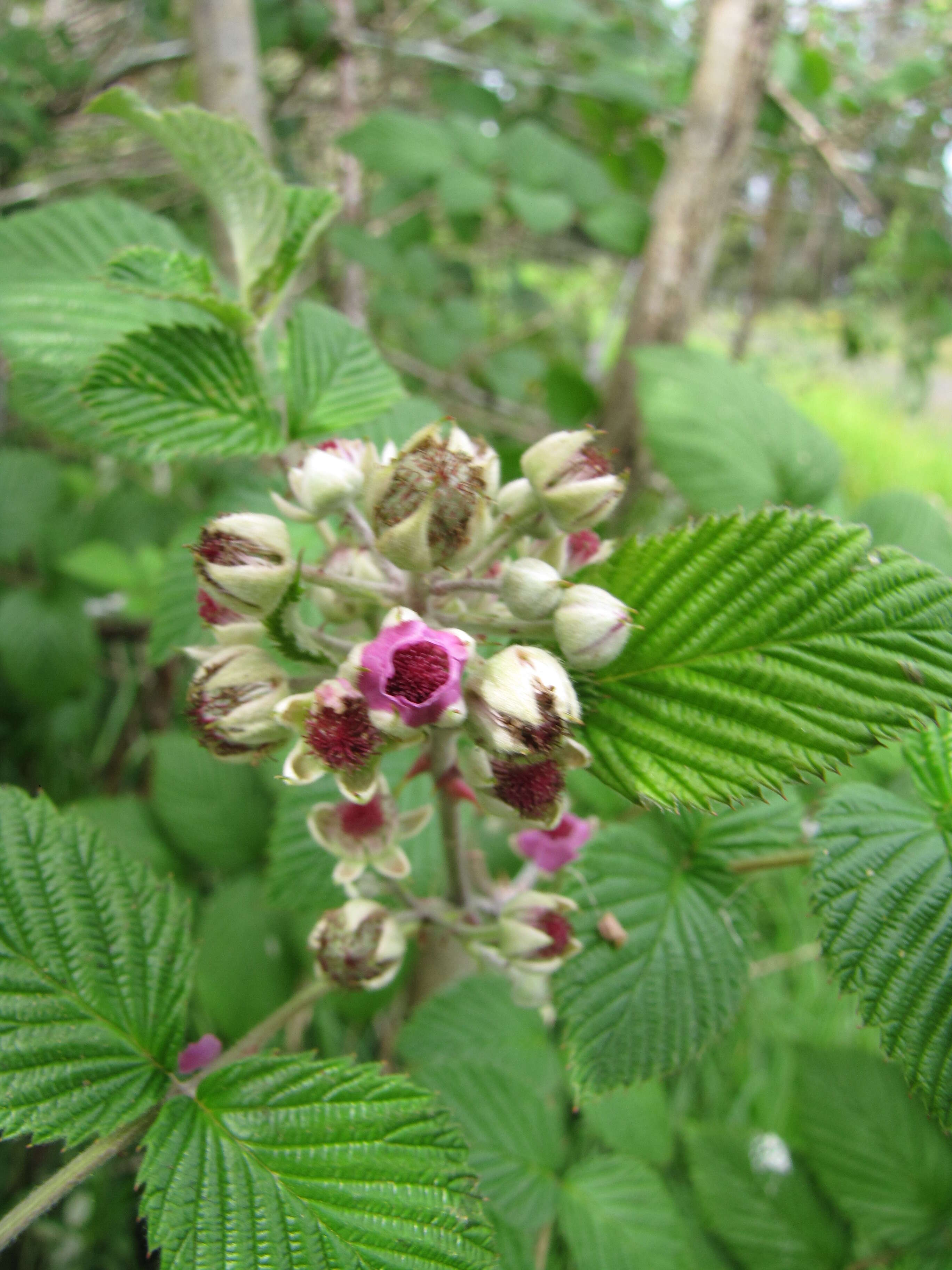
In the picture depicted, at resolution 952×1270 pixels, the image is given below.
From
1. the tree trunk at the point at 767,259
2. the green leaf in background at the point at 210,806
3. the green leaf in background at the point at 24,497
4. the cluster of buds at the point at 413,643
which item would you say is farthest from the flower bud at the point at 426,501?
the tree trunk at the point at 767,259

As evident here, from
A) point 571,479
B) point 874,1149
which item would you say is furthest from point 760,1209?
point 571,479

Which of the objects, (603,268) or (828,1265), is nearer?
(828,1265)

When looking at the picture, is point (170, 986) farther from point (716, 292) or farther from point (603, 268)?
point (716, 292)

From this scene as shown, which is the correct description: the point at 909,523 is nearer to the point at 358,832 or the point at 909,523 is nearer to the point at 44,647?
the point at 358,832

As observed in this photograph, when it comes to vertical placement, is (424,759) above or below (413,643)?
below

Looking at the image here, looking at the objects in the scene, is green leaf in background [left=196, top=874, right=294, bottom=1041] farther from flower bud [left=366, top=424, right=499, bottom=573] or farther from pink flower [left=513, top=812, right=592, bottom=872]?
flower bud [left=366, top=424, right=499, bottom=573]

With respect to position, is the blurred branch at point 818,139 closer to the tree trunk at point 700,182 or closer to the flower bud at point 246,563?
the tree trunk at point 700,182

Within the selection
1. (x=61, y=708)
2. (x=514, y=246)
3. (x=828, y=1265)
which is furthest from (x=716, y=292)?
(x=828, y=1265)

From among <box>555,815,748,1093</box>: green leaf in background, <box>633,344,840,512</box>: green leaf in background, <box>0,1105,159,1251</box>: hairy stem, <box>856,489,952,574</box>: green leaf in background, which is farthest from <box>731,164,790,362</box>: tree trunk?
<box>0,1105,159,1251</box>: hairy stem
